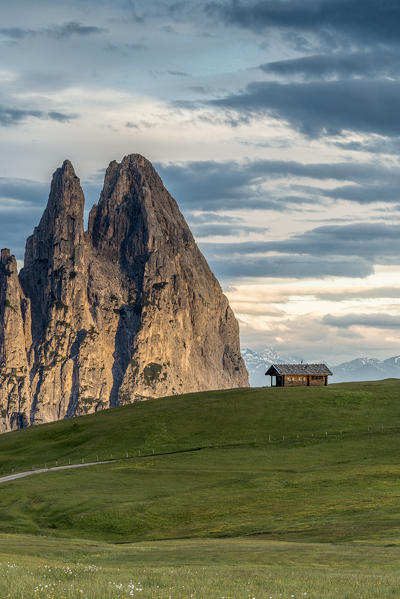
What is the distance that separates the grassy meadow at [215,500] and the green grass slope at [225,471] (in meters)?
0.28

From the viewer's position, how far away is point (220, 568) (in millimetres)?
36906

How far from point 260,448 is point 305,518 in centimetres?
5473

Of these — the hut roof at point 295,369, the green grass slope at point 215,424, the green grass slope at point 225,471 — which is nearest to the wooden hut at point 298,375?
the hut roof at point 295,369

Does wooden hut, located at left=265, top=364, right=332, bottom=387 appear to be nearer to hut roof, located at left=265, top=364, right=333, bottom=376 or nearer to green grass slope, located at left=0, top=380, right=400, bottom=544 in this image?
hut roof, located at left=265, top=364, right=333, bottom=376

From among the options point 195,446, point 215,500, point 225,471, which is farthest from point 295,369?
point 215,500

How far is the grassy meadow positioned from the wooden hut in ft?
48.9

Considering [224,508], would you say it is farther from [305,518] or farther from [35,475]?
[35,475]

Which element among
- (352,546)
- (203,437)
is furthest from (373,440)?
(352,546)

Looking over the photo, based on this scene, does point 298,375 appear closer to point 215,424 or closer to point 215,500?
point 215,424

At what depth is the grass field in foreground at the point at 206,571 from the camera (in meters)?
25.9

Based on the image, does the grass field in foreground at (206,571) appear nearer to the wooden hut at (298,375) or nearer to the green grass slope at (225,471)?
the green grass slope at (225,471)

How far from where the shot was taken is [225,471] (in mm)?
100312

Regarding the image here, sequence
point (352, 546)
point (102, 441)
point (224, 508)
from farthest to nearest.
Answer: point (102, 441) → point (224, 508) → point (352, 546)

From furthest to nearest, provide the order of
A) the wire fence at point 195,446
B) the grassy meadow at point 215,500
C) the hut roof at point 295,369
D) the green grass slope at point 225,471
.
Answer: the hut roof at point 295,369 → the wire fence at point 195,446 → the green grass slope at point 225,471 → the grassy meadow at point 215,500
